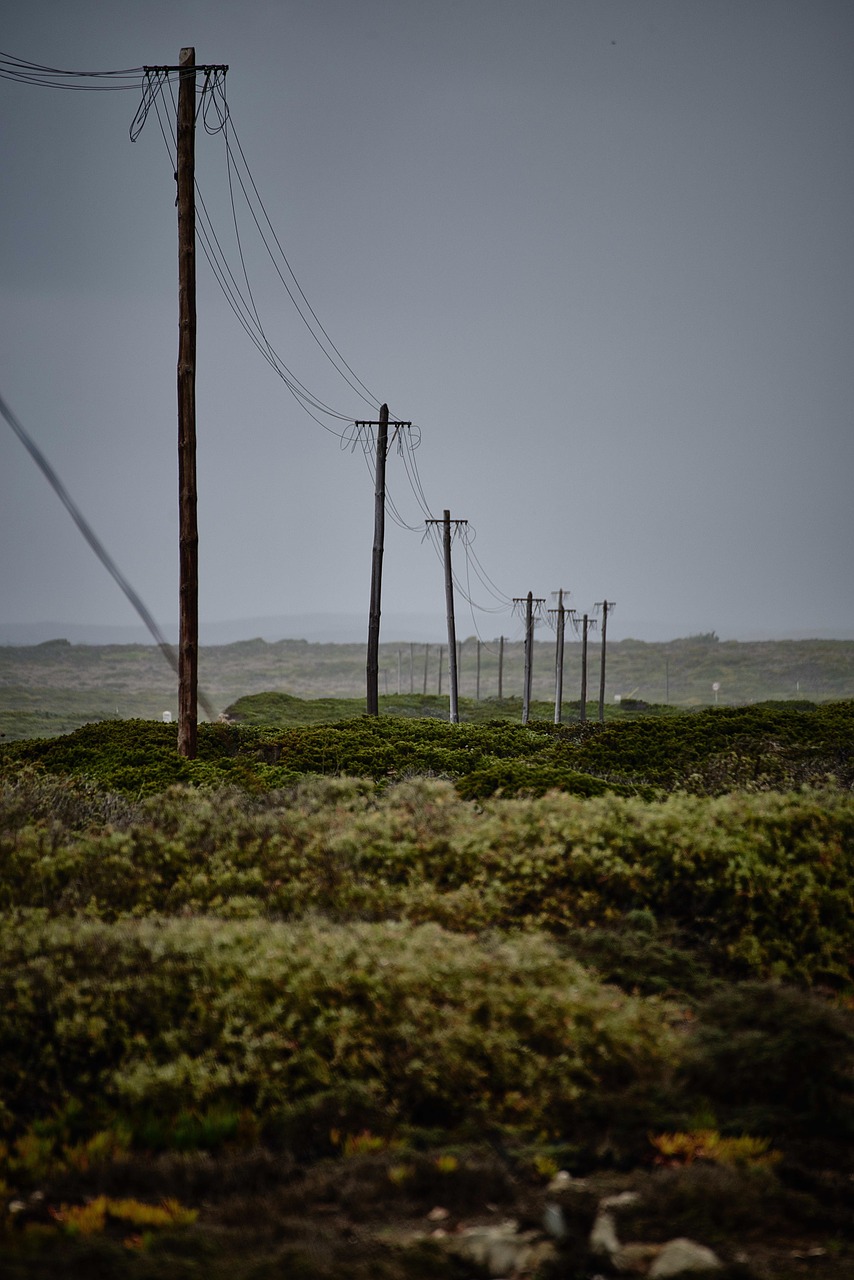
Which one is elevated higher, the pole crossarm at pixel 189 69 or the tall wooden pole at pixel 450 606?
the pole crossarm at pixel 189 69

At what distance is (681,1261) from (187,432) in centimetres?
1184

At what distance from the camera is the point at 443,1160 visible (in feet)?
14.2

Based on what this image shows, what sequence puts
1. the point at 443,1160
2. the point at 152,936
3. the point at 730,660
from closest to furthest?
the point at 443,1160, the point at 152,936, the point at 730,660

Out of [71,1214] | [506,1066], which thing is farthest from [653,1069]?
[71,1214]

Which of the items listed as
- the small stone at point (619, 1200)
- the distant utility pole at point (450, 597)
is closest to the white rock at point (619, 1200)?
the small stone at point (619, 1200)

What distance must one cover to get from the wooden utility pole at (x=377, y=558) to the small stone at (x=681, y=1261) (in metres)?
19.3

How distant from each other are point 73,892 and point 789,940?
17.6 feet

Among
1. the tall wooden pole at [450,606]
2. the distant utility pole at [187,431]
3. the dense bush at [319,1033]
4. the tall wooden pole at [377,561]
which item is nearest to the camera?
the dense bush at [319,1033]

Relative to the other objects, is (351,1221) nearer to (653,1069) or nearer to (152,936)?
(653,1069)

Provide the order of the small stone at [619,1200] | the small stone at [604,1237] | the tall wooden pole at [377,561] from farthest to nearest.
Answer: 1. the tall wooden pole at [377,561]
2. the small stone at [619,1200]
3. the small stone at [604,1237]

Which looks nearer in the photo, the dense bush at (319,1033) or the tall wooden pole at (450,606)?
the dense bush at (319,1033)

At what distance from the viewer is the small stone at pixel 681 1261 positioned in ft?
11.8

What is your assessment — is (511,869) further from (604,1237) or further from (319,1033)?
(604,1237)

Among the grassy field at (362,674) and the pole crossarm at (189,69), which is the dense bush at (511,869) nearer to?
the pole crossarm at (189,69)
